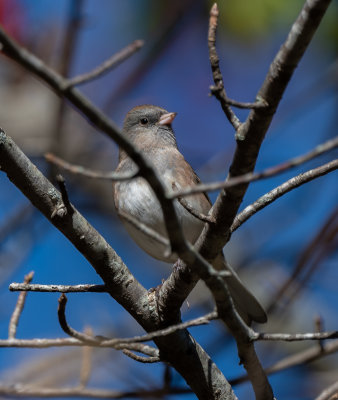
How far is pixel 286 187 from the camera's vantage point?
171 centimetres

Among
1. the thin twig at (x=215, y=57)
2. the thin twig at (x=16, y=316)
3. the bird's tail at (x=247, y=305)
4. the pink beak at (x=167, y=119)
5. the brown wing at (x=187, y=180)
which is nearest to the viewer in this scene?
the thin twig at (x=215, y=57)

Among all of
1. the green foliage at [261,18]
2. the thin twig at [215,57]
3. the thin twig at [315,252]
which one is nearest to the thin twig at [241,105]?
the thin twig at [215,57]

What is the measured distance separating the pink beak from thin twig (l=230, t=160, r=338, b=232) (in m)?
1.82

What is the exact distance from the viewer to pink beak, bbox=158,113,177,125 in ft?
11.7

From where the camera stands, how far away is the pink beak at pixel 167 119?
11.7 feet

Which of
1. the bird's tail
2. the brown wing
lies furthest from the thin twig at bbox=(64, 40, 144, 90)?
the brown wing

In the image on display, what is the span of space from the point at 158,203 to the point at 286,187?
3.68 ft

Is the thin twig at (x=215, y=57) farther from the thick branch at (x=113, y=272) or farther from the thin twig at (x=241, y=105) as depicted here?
the thick branch at (x=113, y=272)

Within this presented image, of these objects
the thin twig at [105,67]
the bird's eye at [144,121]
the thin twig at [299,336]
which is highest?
the bird's eye at [144,121]

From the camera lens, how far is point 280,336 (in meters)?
1.62

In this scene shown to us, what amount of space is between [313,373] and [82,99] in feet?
7.90

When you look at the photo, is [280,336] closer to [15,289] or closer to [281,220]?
[15,289]

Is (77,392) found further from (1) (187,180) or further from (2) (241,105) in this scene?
(1) (187,180)

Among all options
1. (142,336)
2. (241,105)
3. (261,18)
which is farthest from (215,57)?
(261,18)
